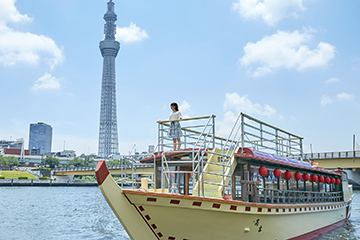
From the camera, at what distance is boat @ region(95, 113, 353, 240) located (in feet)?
29.2

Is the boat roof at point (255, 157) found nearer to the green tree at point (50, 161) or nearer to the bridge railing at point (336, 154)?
the bridge railing at point (336, 154)

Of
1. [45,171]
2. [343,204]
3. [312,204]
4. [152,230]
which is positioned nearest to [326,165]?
[343,204]

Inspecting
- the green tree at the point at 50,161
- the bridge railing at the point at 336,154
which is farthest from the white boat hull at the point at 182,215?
the green tree at the point at 50,161

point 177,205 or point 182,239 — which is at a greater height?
point 177,205

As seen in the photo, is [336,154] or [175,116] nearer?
[175,116]

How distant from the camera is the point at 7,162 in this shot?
128 metres

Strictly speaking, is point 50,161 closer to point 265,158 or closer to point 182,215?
point 265,158

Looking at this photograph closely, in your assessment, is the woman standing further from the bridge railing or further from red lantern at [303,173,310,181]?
the bridge railing

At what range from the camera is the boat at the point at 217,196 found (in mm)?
8906

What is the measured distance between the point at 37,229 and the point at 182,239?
10960 mm

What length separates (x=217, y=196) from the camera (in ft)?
33.2

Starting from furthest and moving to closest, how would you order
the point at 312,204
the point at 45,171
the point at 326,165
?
1. the point at 45,171
2. the point at 326,165
3. the point at 312,204

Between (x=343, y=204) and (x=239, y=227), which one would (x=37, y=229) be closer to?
(x=239, y=227)

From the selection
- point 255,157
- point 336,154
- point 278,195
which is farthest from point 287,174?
point 336,154
